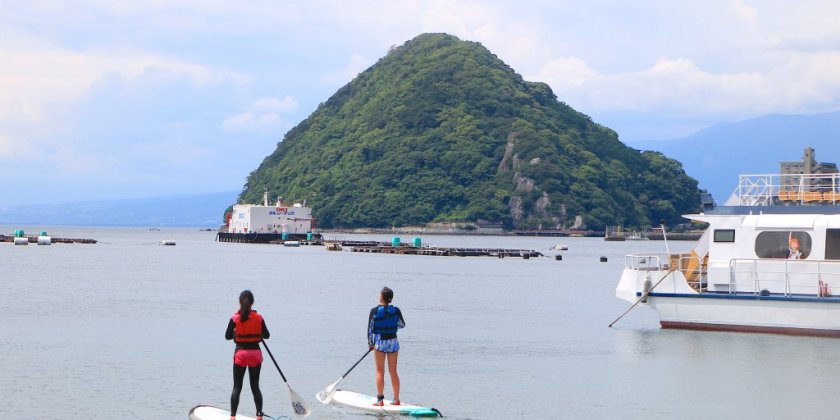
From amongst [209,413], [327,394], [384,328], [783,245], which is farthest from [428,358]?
[783,245]

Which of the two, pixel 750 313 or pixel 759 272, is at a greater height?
pixel 759 272

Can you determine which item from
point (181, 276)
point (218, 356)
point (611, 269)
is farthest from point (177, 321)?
point (611, 269)

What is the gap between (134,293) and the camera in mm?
58938

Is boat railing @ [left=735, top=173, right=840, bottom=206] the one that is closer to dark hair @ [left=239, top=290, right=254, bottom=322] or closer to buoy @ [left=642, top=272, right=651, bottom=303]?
buoy @ [left=642, top=272, right=651, bottom=303]

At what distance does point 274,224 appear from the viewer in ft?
575

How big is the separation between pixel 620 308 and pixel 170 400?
31189 mm

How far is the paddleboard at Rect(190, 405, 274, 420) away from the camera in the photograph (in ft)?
69.3

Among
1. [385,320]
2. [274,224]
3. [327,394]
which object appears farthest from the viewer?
[274,224]

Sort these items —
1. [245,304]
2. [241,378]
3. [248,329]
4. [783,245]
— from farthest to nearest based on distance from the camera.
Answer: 1. [783,245]
2. [241,378]
3. [248,329]
4. [245,304]

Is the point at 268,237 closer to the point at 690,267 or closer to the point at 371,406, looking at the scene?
the point at 690,267

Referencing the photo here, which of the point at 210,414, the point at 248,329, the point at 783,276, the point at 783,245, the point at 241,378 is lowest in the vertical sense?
the point at 210,414

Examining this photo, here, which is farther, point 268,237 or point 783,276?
point 268,237

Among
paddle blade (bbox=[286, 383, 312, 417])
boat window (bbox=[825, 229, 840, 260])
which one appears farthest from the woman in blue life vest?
boat window (bbox=[825, 229, 840, 260])

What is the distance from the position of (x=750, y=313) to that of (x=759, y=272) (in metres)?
1.34
